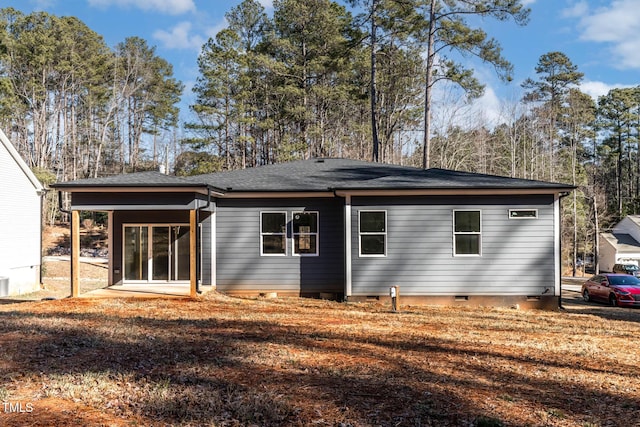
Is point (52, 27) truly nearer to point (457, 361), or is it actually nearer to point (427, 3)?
point (427, 3)

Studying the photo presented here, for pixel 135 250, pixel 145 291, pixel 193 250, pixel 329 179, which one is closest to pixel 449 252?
pixel 329 179

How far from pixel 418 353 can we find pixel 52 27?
35.2 meters

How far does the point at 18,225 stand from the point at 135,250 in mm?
8202

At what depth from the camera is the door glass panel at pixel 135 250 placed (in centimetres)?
1306

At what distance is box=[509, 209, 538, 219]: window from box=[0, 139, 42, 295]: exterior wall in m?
17.6

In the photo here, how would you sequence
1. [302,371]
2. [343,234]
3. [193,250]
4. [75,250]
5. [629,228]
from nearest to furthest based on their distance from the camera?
[302,371], [75,250], [193,250], [343,234], [629,228]

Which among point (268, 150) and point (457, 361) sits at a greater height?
point (268, 150)

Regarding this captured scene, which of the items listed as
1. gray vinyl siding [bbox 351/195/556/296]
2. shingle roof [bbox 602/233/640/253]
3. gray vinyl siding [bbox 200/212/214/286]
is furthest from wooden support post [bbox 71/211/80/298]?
shingle roof [bbox 602/233/640/253]

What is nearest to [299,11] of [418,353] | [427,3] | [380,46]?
[380,46]

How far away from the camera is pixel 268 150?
103 ft

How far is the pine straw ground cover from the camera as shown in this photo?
400 centimetres

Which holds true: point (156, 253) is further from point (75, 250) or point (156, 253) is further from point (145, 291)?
point (75, 250)

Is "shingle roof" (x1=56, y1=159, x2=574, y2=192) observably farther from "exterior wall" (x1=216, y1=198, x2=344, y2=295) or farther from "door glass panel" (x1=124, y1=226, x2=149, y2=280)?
"door glass panel" (x1=124, y1=226, x2=149, y2=280)

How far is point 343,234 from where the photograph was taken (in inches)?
490
